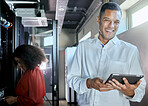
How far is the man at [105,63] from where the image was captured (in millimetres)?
1308

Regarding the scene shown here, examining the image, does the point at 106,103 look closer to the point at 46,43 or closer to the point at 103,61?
the point at 103,61

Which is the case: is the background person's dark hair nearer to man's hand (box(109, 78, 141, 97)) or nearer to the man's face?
the man's face

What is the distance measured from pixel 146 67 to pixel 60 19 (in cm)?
381

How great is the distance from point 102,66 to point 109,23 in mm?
315

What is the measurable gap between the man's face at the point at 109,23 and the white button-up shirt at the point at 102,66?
5 cm

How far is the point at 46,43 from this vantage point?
3.47 m

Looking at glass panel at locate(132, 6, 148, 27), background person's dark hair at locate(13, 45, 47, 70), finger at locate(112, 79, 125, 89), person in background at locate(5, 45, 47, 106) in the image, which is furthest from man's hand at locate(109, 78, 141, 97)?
glass panel at locate(132, 6, 148, 27)

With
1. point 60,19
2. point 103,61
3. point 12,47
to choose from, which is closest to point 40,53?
point 12,47

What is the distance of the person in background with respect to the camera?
6.06 ft

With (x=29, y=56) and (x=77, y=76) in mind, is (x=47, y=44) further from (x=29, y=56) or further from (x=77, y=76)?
(x=77, y=76)

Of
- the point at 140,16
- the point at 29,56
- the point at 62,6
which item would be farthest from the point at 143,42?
the point at 62,6

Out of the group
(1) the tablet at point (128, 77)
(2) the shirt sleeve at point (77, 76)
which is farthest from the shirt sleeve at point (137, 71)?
(2) the shirt sleeve at point (77, 76)

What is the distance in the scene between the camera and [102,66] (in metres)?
1.37

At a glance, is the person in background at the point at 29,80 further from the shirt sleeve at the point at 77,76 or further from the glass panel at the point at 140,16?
the glass panel at the point at 140,16
